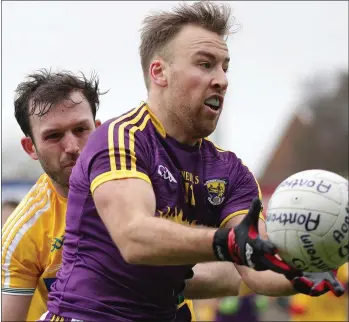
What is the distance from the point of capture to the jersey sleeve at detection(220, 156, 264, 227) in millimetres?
4941

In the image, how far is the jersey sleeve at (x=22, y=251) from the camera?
232 inches

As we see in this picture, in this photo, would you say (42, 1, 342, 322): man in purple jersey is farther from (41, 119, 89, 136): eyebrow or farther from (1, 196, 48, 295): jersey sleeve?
(1, 196, 48, 295): jersey sleeve

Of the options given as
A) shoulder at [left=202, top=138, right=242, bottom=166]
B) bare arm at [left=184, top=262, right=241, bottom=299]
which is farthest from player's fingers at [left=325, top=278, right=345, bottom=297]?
bare arm at [left=184, top=262, right=241, bottom=299]

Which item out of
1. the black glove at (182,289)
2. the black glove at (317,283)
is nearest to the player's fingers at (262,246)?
the black glove at (317,283)

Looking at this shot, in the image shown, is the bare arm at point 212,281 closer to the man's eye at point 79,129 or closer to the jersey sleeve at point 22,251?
the jersey sleeve at point 22,251

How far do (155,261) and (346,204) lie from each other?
0.90 m

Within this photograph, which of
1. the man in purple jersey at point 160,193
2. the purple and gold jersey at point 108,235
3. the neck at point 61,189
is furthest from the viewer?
the neck at point 61,189

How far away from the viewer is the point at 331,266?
3.99 m

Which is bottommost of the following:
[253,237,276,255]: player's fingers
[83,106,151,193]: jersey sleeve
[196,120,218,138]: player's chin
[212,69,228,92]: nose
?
[253,237,276,255]: player's fingers

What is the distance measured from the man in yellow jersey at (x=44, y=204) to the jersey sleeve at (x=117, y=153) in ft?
4.47

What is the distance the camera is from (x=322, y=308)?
12.7 metres

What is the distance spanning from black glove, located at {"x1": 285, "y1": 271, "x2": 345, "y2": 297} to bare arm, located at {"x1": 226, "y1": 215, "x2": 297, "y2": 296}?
379 millimetres

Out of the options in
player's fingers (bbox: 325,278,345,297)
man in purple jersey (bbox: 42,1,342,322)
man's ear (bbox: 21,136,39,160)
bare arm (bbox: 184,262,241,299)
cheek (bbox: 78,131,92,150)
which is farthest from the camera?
man's ear (bbox: 21,136,39,160)

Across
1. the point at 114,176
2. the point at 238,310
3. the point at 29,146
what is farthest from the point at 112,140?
the point at 238,310
